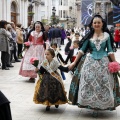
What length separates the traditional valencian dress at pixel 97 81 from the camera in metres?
6.29

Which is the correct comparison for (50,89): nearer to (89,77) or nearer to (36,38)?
(89,77)

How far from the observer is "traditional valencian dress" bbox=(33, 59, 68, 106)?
6750mm

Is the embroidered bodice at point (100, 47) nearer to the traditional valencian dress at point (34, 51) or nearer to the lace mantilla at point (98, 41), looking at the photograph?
the lace mantilla at point (98, 41)

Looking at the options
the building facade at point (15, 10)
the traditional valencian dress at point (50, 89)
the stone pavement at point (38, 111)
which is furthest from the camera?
the building facade at point (15, 10)

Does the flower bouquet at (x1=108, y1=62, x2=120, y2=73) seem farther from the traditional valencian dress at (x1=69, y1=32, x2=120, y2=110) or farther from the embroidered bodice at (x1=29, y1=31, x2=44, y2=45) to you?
the embroidered bodice at (x1=29, y1=31, x2=44, y2=45)

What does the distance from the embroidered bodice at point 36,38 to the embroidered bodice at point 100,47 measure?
383cm

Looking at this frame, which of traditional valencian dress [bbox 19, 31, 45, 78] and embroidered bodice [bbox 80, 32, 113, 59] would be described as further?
traditional valencian dress [bbox 19, 31, 45, 78]

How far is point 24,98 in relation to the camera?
26.2 ft

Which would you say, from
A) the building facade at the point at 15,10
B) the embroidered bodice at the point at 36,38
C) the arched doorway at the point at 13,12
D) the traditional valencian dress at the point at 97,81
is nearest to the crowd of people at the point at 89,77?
the traditional valencian dress at the point at 97,81

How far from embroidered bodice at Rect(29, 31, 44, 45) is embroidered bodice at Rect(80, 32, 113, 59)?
12.6 ft

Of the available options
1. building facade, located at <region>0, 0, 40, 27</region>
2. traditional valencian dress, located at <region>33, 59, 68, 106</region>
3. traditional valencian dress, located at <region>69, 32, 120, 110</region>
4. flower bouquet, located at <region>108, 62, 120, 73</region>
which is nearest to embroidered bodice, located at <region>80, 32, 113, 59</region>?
traditional valencian dress, located at <region>69, 32, 120, 110</region>

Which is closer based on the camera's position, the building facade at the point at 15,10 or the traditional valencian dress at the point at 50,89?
the traditional valencian dress at the point at 50,89

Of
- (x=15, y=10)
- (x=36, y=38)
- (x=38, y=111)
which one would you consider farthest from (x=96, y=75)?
(x=15, y=10)

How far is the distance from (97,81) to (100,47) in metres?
0.56
